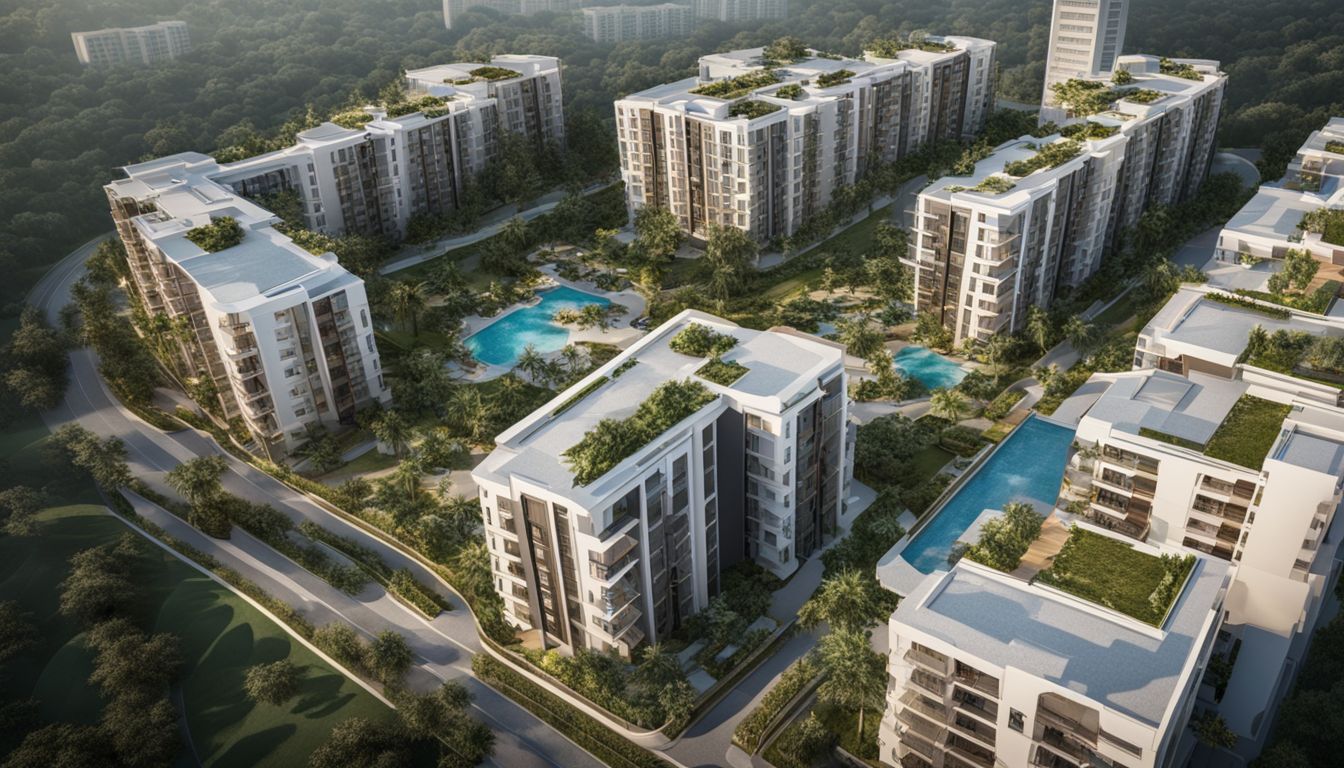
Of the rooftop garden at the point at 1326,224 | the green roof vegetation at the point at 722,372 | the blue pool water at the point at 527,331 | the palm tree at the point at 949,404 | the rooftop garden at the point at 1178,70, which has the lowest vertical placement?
the blue pool water at the point at 527,331

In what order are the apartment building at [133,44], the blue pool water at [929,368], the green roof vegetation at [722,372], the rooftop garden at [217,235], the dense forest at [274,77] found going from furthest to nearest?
1. the apartment building at [133,44]
2. the dense forest at [274,77]
3. the blue pool water at [929,368]
4. the rooftop garden at [217,235]
5. the green roof vegetation at [722,372]

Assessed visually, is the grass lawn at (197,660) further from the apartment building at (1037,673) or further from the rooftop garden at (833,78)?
the rooftop garden at (833,78)

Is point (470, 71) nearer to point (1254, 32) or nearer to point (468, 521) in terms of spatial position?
point (468, 521)

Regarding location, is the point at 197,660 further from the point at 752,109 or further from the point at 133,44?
the point at 133,44

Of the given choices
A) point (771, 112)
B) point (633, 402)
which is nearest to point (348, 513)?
point (633, 402)

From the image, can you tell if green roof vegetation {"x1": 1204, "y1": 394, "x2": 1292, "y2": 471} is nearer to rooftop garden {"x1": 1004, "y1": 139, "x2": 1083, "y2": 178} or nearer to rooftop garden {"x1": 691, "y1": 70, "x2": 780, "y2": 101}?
rooftop garden {"x1": 1004, "y1": 139, "x2": 1083, "y2": 178}

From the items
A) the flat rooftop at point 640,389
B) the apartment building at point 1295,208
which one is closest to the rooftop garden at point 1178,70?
the apartment building at point 1295,208

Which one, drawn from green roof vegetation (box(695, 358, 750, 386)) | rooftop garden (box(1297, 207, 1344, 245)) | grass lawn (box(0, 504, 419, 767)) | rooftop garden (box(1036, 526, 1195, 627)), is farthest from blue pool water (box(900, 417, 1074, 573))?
grass lawn (box(0, 504, 419, 767))
